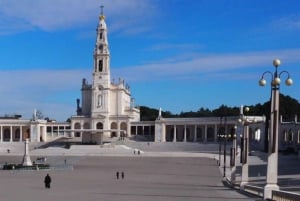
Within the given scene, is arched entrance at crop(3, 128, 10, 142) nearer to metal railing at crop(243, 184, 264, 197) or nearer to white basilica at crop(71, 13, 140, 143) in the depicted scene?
white basilica at crop(71, 13, 140, 143)

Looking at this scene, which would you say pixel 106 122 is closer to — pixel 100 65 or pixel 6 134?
pixel 100 65

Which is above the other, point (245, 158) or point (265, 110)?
point (265, 110)

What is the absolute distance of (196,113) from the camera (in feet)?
646

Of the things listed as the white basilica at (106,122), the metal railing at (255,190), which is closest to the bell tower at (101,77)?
the white basilica at (106,122)

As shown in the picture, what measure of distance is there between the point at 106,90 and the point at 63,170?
75.7 meters

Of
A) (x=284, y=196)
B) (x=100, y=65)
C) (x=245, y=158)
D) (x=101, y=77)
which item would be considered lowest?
→ (x=284, y=196)

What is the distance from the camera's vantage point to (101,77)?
5340 inches

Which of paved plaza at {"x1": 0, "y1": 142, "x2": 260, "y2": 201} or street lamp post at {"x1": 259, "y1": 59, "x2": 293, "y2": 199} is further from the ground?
street lamp post at {"x1": 259, "y1": 59, "x2": 293, "y2": 199}

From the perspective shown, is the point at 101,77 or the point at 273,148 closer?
the point at 273,148

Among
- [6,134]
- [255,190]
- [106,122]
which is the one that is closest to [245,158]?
[255,190]

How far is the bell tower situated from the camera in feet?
442

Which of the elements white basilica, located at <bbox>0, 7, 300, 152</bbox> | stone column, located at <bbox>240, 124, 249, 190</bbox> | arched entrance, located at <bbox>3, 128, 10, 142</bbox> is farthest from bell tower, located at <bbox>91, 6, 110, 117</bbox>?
stone column, located at <bbox>240, 124, 249, 190</bbox>

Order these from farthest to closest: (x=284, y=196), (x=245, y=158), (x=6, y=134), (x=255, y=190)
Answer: (x=6, y=134)
(x=245, y=158)
(x=255, y=190)
(x=284, y=196)

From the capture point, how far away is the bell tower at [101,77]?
442 feet
